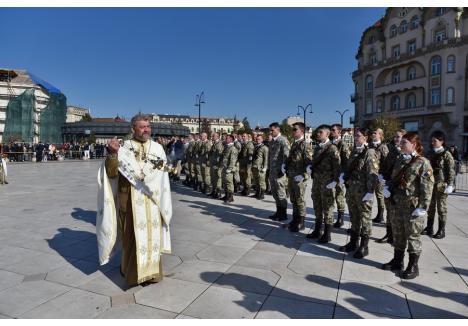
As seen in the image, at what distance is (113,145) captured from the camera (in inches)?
152

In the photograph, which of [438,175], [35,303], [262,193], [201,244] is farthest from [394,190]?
[262,193]

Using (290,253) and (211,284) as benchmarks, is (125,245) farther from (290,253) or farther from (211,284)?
(290,253)

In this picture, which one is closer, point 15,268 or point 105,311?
point 105,311

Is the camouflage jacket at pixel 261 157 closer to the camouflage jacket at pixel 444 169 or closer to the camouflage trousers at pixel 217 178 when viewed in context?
the camouflage trousers at pixel 217 178

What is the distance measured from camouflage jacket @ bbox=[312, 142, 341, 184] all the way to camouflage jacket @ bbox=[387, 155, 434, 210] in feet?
Answer: 3.85

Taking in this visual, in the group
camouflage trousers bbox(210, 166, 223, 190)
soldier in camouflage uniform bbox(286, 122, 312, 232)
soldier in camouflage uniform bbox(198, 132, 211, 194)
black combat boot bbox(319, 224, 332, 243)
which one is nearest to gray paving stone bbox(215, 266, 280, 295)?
black combat boot bbox(319, 224, 332, 243)

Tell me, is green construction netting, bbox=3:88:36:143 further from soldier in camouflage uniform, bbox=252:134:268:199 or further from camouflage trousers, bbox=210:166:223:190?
soldier in camouflage uniform, bbox=252:134:268:199

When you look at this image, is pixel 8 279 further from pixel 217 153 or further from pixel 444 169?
pixel 444 169

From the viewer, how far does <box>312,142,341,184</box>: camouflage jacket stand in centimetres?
574

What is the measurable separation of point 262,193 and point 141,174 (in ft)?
22.2

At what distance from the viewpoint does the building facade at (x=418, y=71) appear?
132 ft

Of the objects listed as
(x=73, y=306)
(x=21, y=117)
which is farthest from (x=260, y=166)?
(x=21, y=117)

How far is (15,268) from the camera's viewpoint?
4.58 metres

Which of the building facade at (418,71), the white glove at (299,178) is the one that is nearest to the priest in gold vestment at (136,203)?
the white glove at (299,178)
